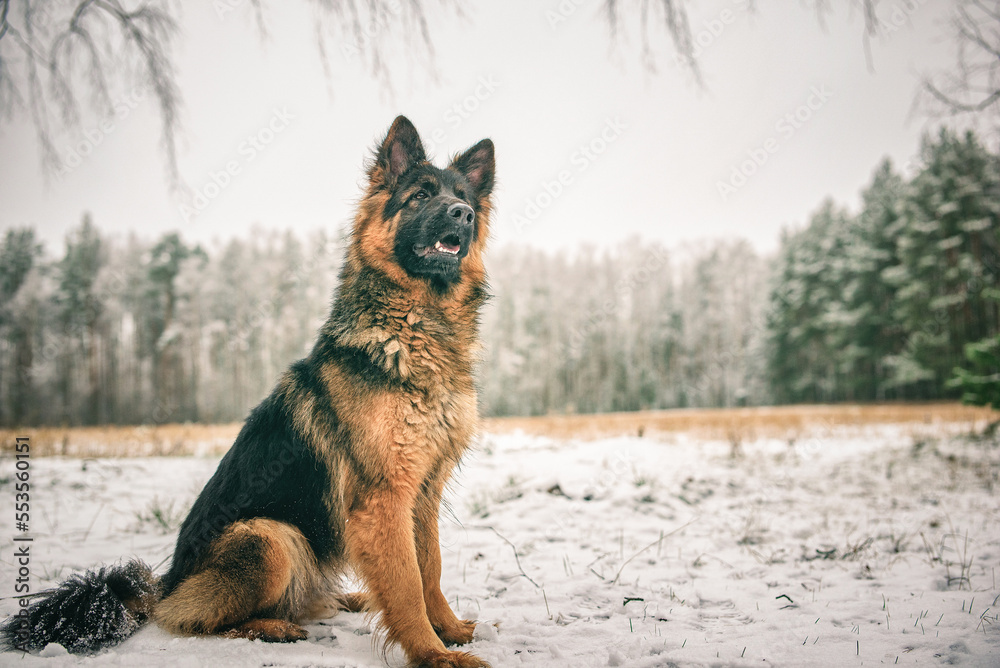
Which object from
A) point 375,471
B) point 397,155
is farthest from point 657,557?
point 397,155

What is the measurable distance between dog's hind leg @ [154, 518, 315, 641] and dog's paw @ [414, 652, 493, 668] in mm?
723

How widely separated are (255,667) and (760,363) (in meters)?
43.5

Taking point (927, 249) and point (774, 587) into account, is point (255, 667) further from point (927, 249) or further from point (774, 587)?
point (927, 249)

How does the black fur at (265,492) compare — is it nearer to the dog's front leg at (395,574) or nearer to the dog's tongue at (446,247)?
the dog's front leg at (395,574)

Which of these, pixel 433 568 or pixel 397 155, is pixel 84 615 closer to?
pixel 433 568

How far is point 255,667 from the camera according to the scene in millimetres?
2117

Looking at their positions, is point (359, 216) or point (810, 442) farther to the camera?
point (810, 442)

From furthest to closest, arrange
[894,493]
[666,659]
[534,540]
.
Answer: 1. [894,493]
2. [534,540]
3. [666,659]

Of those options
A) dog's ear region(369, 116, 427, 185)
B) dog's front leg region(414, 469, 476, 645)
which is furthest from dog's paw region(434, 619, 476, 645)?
dog's ear region(369, 116, 427, 185)

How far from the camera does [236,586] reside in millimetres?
2346

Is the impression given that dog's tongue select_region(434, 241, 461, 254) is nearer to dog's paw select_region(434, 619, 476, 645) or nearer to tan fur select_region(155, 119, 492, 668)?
tan fur select_region(155, 119, 492, 668)

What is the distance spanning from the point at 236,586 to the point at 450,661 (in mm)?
1090

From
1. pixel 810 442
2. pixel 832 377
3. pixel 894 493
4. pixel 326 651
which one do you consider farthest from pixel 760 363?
pixel 326 651

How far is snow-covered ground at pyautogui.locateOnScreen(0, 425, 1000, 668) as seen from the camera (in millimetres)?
2344
